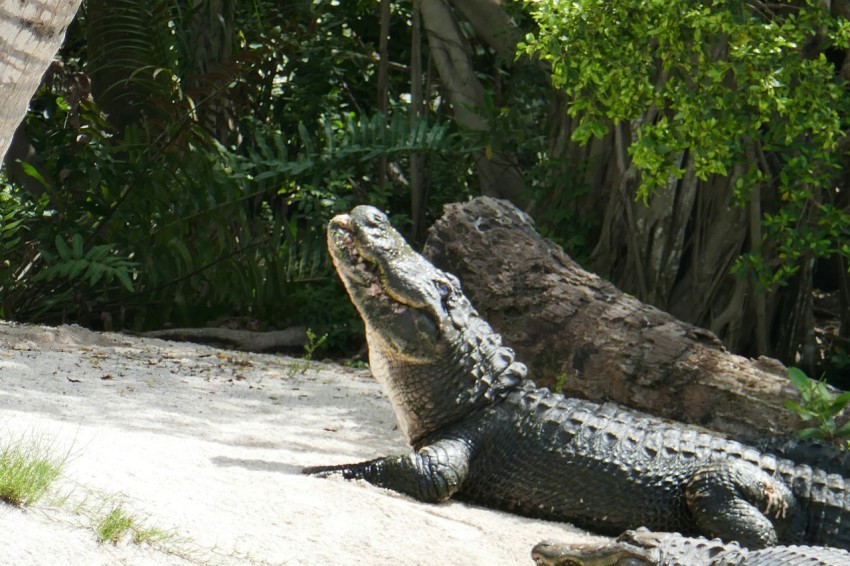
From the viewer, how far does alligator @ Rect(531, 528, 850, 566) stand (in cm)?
327

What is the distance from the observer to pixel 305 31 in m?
10.8

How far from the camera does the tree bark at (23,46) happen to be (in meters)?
2.35

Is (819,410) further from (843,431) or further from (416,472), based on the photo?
(416,472)

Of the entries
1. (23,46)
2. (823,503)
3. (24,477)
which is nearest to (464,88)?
(823,503)

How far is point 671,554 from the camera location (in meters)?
→ 3.44

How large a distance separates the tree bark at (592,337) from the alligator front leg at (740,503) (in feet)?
4.72

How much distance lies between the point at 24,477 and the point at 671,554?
1.98 metres

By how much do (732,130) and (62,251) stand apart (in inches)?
190

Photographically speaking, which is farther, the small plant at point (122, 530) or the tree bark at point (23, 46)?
the small plant at point (122, 530)

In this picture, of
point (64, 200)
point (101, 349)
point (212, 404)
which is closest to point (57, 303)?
point (64, 200)

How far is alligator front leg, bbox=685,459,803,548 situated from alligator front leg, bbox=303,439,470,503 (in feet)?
3.23

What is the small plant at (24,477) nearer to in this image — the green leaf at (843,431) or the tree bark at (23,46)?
the tree bark at (23,46)

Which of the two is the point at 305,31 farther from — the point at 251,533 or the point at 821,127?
the point at 251,533

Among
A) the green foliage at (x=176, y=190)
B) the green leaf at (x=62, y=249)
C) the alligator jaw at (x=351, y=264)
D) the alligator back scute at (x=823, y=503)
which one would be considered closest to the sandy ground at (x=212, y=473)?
the alligator jaw at (x=351, y=264)
